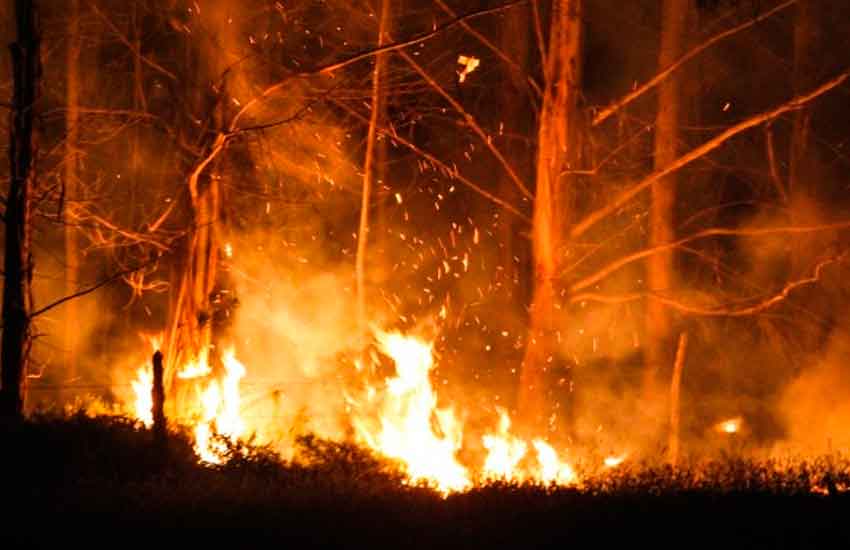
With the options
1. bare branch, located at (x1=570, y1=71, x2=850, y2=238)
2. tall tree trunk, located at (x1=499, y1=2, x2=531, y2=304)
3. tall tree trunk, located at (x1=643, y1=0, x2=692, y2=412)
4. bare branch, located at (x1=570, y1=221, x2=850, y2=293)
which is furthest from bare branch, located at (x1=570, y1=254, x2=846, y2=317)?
tall tree trunk, located at (x1=499, y1=2, x2=531, y2=304)

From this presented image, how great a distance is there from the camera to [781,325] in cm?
1811

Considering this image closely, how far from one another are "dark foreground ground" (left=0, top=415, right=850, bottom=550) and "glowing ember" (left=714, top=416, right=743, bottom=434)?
7.68 m

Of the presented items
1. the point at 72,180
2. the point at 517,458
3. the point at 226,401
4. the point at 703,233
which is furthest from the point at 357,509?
the point at 72,180

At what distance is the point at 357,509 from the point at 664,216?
35.0ft

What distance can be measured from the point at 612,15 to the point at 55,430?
11.8 m

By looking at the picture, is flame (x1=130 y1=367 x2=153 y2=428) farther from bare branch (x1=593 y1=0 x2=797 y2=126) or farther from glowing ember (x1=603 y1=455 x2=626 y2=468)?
bare branch (x1=593 y1=0 x2=797 y2=126)

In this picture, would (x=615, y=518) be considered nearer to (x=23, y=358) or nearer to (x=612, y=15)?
(x=23, y=358)

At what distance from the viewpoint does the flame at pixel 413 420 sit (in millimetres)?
11789

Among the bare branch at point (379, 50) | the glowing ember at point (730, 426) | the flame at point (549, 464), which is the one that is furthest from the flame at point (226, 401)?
the glowing ember at point (730, 426)

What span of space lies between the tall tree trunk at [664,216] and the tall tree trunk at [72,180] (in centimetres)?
808

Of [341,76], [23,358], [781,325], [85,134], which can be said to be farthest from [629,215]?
[23,358]

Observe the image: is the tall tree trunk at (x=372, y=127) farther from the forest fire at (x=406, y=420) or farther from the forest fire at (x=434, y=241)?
the forest fire at (x=406, y=420)

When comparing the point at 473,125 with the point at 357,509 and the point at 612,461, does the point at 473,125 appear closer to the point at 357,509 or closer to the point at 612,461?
the point at 612,461

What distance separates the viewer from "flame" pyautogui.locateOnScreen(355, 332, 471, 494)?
11.8m
